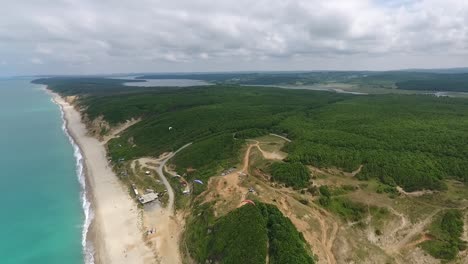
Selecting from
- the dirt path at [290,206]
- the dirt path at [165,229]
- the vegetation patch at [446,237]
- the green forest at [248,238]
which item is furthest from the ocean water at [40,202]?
the vegetation patch at [446,237]

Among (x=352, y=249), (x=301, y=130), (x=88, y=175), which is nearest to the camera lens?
(x=352, y=249)

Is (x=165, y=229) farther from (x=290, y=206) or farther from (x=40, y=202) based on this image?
(x=40, y=202)

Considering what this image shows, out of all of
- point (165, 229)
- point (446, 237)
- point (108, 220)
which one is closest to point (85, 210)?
point (108, 220)

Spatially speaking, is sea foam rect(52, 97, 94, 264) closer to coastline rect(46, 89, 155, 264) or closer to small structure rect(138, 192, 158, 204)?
coastline rect(46, 89, 155, 264)

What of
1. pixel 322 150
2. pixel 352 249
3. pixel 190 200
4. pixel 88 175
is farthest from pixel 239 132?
pixel 352 249

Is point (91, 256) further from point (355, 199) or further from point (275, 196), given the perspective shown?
point (355, 199)

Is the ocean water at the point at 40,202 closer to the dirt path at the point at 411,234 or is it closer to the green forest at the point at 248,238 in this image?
the green forest at the point at 248,238

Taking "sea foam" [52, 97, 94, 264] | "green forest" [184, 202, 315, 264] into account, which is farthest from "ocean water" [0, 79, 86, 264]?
"green forest" [184, 202, 315, 264]
